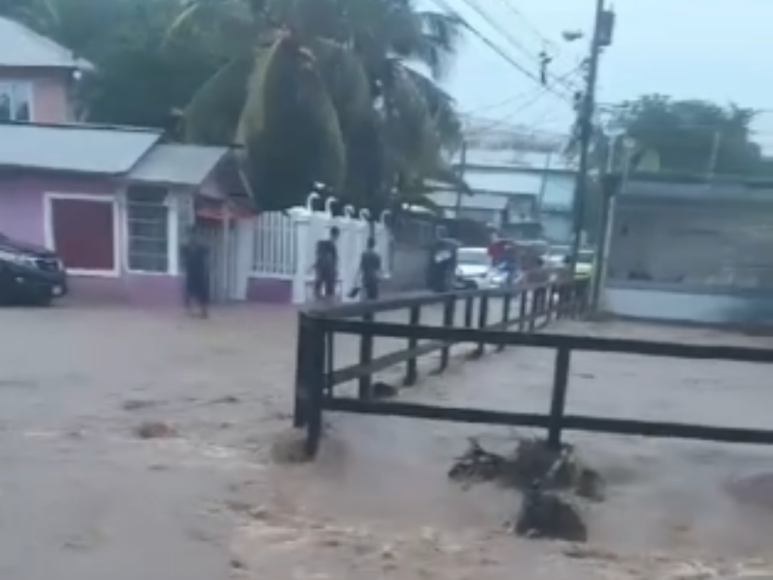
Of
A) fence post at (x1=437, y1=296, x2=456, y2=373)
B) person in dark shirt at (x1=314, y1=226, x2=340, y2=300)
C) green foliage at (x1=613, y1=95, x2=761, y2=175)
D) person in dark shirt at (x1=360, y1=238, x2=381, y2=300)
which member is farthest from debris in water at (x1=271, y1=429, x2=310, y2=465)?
green foliage at (x1=613, y1=95, x2=761, y2=175)

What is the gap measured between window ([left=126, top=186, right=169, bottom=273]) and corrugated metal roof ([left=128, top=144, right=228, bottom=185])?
14.5 inches

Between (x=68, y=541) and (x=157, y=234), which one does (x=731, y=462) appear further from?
(x=157, y=234)

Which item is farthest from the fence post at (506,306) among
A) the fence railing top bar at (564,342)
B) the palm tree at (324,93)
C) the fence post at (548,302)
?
the palm tree at (324,93)

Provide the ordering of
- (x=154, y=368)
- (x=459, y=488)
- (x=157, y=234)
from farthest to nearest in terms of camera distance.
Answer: (x=157, y=234)
(x=154, y=368)
(x=459, y=488)

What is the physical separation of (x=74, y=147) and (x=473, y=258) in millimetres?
18965

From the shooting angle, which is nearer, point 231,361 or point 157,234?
point 231,361

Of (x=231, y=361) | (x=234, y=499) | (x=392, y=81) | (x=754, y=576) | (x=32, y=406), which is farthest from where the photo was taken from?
(x=392, y=81)

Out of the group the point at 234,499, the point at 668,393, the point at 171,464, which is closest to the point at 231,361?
the point at 668,393

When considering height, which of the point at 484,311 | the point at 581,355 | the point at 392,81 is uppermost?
the point at 392,81

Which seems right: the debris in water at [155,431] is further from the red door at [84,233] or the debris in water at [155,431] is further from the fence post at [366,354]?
the red door at [84,233]

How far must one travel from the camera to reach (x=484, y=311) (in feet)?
44.5

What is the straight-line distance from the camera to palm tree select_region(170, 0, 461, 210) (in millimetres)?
24719

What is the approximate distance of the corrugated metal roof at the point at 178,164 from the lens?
2133cm

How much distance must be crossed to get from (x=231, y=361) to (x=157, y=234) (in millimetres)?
9122
